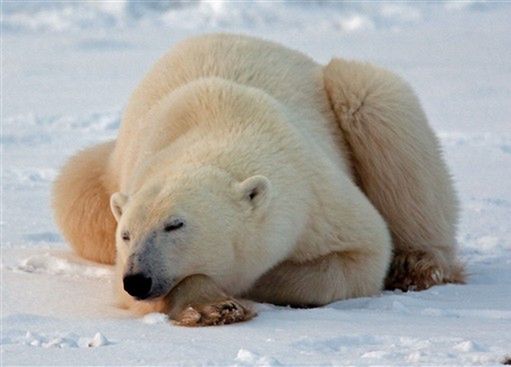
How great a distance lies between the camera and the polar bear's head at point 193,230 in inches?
156

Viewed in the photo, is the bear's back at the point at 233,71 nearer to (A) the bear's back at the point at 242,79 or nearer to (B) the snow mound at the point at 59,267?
(A) the bear's back at the point at 242,79

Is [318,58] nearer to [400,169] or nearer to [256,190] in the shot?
[400,169]

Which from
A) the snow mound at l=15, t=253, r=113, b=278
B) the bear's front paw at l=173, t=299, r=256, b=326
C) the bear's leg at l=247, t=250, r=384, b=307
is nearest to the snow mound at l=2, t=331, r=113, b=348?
the bear's front paw at l=173, t=299, r=256, b=326

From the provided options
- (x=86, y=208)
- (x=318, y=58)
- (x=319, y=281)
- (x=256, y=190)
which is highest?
(x=318, y=58)

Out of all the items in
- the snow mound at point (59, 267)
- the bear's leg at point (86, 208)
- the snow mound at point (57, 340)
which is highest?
the bear's leg at point (86, 208)

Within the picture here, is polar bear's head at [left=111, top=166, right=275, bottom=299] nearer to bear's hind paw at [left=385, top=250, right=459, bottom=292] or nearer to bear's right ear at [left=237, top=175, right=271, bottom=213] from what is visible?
bear's right ear at [left=237, top=175, right=271, bottom=213]

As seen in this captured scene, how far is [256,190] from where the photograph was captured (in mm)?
4215

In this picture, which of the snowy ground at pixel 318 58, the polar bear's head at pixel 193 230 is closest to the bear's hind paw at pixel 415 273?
the snowy ground at pixel 318 58

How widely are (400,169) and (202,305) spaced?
1805 millimetres

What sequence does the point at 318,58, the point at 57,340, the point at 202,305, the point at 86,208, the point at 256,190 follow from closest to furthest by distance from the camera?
the point at 57,340
the point at 202,305
the point at 256,190
the point at 86,208
the point at 318,58

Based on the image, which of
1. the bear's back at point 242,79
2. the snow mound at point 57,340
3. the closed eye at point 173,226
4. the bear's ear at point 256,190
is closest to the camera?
the snow mound at point 57,340

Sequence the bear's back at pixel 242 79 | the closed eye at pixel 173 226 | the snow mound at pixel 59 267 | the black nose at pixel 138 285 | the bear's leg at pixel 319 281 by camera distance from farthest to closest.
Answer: the bear's back at pixel 242 79 < the snow mound at pixel 59 267 < the bear's leg at pixel 319 281 < the closed eye at pixel 173 226 < the black nose at pixel 138 285

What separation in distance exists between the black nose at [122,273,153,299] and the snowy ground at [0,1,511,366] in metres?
0.10

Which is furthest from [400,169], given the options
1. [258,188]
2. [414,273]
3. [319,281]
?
[258,188]
